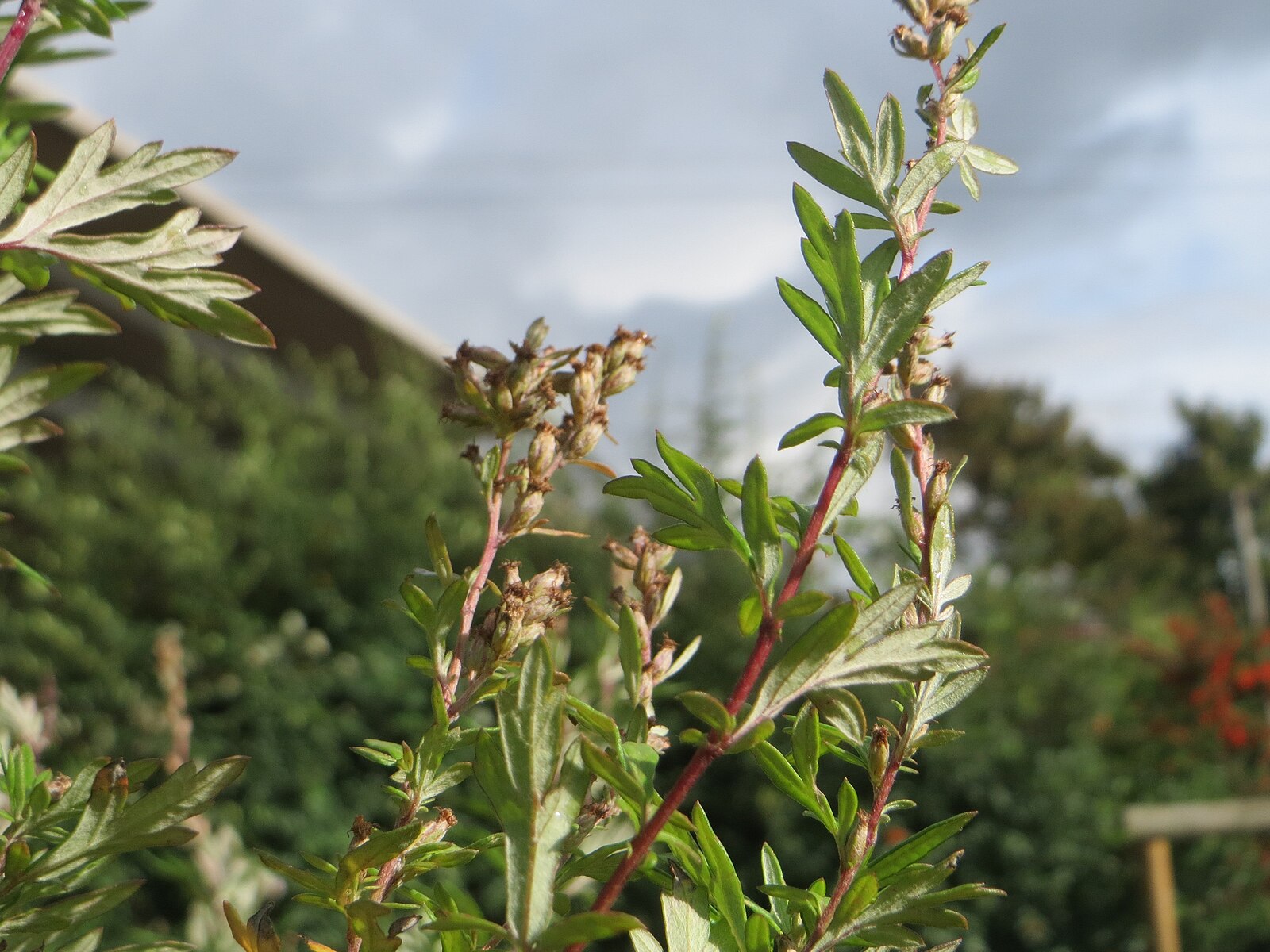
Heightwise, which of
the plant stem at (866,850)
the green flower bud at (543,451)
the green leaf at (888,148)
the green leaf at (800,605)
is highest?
the green leaf at (888,148)

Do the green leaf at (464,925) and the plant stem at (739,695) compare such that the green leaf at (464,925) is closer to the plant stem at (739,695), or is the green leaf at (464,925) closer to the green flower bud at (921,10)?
the plant stem at (739,695)

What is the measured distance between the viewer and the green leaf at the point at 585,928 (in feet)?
1.36

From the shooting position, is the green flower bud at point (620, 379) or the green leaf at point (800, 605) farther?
the green flower bud at point (620, 379)

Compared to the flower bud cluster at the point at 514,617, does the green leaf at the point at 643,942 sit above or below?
below

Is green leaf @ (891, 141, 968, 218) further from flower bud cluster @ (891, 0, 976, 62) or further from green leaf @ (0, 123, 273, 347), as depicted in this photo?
green leaf @ (0, 123, 273, 347)

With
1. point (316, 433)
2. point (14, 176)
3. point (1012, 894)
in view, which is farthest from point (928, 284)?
point (316, 433)

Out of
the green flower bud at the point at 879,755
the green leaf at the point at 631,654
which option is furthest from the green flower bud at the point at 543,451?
the green flower bud at the point at 879,755

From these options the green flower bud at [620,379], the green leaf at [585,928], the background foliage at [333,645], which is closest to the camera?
the green leaf at [585,928]

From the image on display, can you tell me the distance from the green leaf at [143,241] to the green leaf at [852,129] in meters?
0.33

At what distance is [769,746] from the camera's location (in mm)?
562

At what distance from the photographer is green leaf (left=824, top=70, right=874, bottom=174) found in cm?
56

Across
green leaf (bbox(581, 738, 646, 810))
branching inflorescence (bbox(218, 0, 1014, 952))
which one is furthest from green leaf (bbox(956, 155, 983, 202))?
green leaf (bbox(581, 738, 646, 810))

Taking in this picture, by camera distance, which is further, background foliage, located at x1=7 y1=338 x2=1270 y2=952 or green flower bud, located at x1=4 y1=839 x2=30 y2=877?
background foliage, located at x1=7 y1=338 x2=1270 y2=952

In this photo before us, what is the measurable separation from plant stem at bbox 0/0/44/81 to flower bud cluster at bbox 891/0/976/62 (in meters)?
0.49
